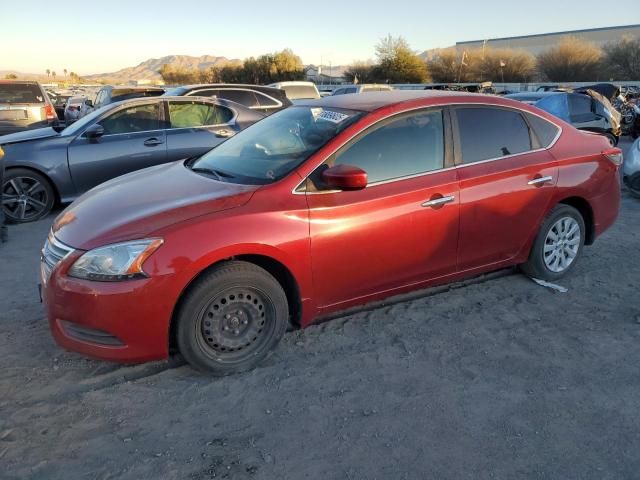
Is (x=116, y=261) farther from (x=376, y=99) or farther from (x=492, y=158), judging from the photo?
(x=492, y=158)

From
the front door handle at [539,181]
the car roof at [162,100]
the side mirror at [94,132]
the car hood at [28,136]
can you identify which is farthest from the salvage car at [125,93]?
A: the front door handle at [539,181]

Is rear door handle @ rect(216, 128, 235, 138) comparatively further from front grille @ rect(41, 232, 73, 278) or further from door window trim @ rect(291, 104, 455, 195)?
front grille @ rect(41, 232, 73, 278)

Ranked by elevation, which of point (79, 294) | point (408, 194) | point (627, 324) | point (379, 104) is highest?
point (379, 104)

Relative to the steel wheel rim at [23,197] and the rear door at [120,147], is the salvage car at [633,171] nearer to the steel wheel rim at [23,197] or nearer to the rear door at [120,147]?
the rear door at [120,147]

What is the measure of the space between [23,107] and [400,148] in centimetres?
1065

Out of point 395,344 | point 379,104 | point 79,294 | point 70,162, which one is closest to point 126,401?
point 79,294

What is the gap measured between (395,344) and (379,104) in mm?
1737

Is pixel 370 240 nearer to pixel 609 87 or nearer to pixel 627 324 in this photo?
pixel 627 324

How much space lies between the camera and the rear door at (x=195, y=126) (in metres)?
7.42

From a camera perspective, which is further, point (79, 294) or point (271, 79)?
point (271, 79)

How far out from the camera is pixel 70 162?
268 inches

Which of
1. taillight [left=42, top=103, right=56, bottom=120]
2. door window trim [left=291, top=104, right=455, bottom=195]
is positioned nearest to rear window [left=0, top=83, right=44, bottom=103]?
taillight [left=42, top=103, right=56, bottom=120]

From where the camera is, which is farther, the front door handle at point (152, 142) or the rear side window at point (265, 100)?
the rear side window at point (265, 100)

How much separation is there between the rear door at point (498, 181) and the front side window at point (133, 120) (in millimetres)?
4967
